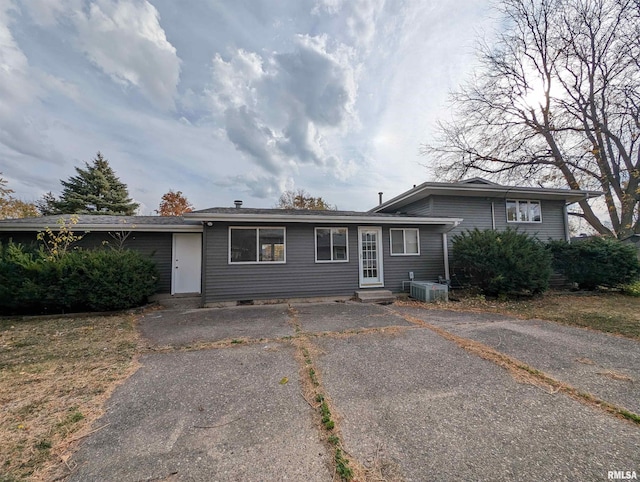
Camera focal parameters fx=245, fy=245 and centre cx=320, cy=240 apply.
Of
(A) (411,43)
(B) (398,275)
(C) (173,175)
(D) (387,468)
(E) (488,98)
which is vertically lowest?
(D) (387,468)

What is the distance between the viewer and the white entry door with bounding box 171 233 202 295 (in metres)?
8.64

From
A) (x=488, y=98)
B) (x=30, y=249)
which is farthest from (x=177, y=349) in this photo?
(x=488, y=98)

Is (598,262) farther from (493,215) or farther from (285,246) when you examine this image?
(285,246)

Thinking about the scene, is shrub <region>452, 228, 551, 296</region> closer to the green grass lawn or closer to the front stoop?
the green grass lawn

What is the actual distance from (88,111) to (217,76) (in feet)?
15.5

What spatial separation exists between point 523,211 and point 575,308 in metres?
5.84

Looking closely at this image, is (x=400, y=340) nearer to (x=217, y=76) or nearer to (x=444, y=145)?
(x=217, y=76)

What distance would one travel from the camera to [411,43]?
8578 millimetres

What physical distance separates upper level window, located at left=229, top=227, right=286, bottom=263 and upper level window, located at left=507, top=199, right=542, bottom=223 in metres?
10.2

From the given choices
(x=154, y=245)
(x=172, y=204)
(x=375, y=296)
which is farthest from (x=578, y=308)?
(x=172, y=204)

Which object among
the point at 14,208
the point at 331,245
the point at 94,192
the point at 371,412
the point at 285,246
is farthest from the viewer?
the point at 94,192

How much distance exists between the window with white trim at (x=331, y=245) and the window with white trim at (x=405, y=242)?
178 centimetres

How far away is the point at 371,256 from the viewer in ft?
29.1

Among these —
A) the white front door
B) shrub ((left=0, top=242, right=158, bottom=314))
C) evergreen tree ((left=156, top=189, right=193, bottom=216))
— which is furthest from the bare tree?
evergreen tree ((left=156, top=189, right=193, bottom=216))
